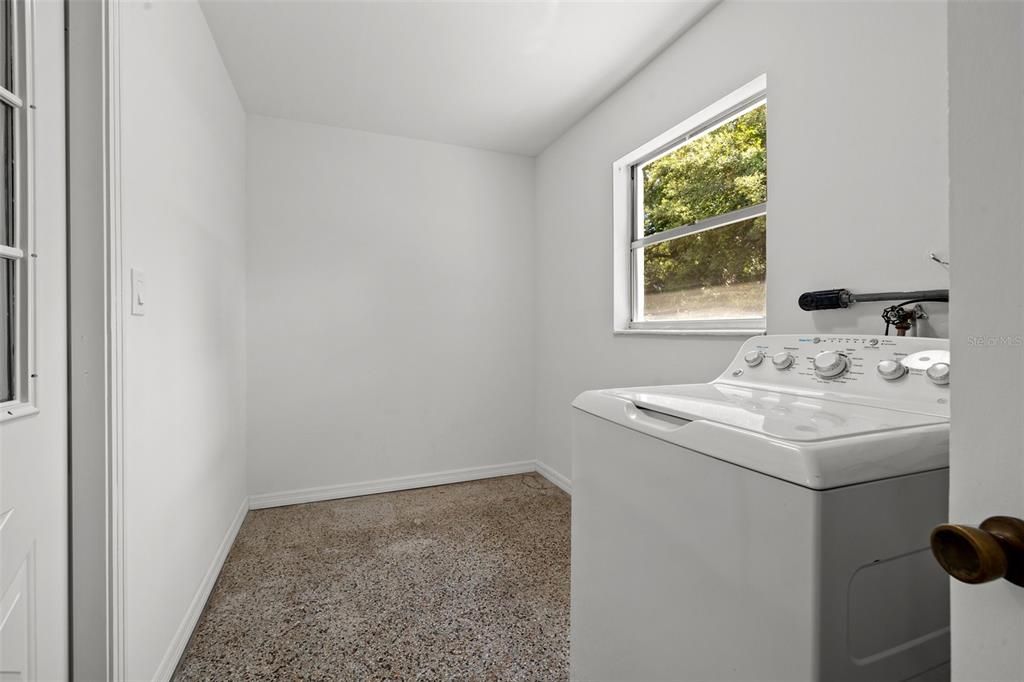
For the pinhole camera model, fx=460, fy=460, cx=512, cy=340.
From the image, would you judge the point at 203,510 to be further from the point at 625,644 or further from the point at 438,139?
the point at 438,139

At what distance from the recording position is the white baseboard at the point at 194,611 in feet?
4.45

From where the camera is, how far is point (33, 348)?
2.97 feet

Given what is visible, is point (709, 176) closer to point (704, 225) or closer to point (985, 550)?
point (704, 225)

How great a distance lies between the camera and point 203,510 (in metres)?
1.76

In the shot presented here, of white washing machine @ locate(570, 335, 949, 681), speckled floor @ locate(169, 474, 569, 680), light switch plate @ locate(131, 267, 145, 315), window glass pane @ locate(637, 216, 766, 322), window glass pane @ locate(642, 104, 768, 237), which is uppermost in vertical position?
window glass pane @ locate(642, 104, 768, 237)

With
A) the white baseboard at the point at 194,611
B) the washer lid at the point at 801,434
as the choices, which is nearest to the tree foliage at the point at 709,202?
the washer lid at the point at 801,434

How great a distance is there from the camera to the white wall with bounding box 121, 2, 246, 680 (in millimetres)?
1170

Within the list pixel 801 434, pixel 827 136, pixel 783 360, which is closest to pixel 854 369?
pixel 783 360

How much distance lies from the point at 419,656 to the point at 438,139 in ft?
9.20

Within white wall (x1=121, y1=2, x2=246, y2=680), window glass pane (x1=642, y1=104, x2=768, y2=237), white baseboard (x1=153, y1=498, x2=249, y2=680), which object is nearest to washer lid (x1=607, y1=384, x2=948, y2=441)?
window glass pane (x1=642, y1=104, x2=768, y2=237)

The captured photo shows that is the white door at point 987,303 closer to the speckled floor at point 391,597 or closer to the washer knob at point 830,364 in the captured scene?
the washer knob at point 830,364

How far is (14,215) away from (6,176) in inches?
A: 2.8

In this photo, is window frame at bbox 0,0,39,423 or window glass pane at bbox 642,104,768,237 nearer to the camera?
window frame at bbox 0,0,39,423

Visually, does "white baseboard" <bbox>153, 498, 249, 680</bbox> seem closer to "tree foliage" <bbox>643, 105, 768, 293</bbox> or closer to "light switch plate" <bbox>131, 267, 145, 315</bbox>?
"light switch plate" <bbox>131, 267, 145, 315</bbox>
